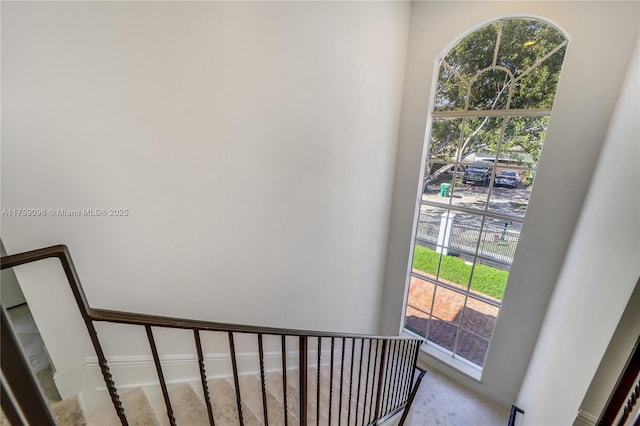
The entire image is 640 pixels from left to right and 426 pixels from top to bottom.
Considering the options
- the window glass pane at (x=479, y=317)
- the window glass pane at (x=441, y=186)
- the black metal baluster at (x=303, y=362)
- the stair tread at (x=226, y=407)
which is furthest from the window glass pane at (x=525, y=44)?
the stair tread at (x=226, y=407)

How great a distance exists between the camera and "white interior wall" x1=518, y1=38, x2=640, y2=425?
135 centimetres

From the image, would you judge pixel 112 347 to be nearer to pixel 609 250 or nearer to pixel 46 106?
pixel 46 106

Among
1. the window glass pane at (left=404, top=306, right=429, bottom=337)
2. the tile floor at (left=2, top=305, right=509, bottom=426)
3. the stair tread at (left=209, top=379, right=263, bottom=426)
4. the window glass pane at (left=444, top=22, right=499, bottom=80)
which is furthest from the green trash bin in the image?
the stair tread at (left=209, top=379, right=263, bottom=426)

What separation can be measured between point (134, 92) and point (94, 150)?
0.33 metres

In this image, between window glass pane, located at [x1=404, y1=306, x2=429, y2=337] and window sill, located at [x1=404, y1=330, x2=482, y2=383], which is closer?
window sill, located at [x1=404, y1=330, x2=482, y2=383]

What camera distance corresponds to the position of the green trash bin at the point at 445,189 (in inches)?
127

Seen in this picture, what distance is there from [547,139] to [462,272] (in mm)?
1719

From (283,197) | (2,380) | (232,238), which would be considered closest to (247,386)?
(232,238)

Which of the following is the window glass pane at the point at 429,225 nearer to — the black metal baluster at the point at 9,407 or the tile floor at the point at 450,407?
the tile floor at the point at 450,407

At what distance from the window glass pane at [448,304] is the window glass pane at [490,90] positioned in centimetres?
228

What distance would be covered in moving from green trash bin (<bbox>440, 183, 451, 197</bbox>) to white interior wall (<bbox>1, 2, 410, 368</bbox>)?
1426mm

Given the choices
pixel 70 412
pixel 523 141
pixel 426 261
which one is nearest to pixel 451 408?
pixel 426 261

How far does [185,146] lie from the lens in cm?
145

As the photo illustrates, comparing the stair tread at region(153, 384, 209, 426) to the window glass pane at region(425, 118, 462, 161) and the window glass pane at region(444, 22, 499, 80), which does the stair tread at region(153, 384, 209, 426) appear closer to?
the window glass pane at region(425, 118, 462, 161)
